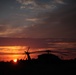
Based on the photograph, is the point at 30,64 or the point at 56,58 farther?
the point at 56,58

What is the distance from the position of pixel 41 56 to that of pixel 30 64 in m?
14.0

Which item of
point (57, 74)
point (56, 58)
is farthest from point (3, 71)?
point (56, 58)

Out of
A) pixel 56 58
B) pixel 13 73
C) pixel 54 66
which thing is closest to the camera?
pixel 13 73

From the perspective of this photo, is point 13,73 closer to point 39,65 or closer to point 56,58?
point 39,65

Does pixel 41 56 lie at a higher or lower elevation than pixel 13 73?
higher

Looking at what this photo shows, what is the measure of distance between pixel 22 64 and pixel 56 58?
13.6 m

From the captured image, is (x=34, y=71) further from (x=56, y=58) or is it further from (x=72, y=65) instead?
(x=56, y=58)

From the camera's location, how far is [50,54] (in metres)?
55.3

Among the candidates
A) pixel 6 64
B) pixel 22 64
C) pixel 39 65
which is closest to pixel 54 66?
pixel 39 65

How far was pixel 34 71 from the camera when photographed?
39.9 meters

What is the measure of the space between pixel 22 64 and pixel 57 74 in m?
7.02

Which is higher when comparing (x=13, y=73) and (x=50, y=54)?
(x=50, y=54)

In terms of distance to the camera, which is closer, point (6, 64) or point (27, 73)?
point (27, 73)

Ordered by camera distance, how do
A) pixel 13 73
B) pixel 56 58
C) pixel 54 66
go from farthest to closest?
pixel 56 58, pixel 54 66, pixel 13 73
